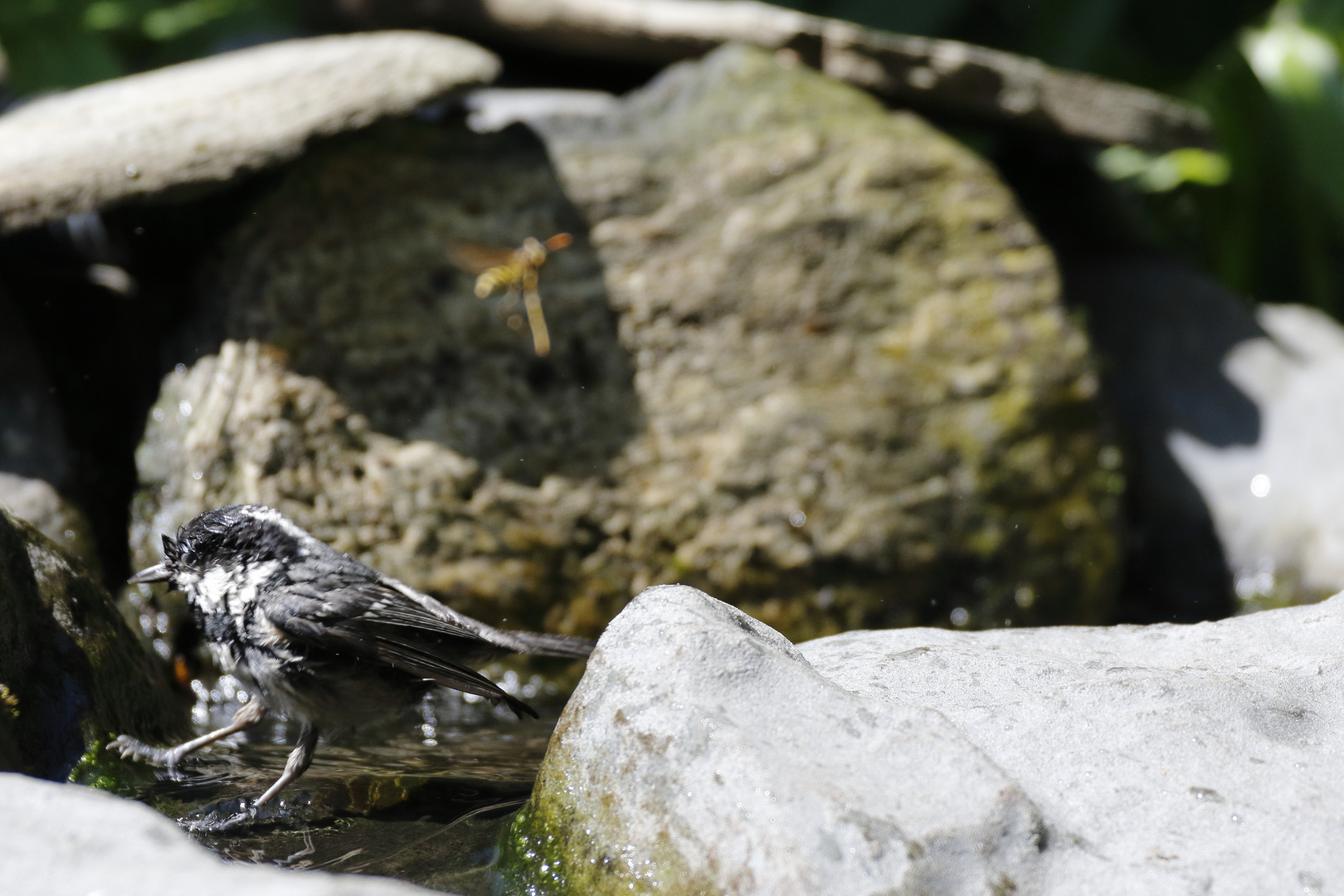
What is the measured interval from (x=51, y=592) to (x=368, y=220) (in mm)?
2261

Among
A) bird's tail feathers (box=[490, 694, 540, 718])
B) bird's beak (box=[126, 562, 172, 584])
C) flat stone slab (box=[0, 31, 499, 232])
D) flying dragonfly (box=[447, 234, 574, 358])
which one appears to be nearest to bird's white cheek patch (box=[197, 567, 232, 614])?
bird's beak (box=[126, 562, 172, 584])

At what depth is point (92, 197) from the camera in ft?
13.9

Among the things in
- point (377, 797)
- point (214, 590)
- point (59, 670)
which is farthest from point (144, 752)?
point (377, 797)

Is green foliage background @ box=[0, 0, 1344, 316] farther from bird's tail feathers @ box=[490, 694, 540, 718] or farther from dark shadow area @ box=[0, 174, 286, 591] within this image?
bird's tail feathers @ box=[490, 694, 540, 718]

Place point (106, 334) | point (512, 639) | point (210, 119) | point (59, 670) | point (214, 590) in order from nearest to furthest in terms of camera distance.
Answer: point (59, 670)
point (214, 590)
point (512, 639)
point (210, 119)
point (106, 334)

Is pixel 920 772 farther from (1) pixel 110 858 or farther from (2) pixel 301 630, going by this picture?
(2) pixel 301 630

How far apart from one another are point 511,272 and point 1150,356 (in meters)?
Result: 3.91

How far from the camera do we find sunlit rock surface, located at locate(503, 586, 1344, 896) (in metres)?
2.05

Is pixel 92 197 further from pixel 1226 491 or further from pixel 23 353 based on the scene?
pixel 1226 491

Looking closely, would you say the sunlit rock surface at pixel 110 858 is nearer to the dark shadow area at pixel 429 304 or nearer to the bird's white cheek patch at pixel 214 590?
the bird's white cheek patch at pixel 214 590

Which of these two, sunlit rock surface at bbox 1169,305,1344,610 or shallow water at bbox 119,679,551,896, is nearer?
shallow water at bbox 119,679,551,896

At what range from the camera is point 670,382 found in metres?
5.11

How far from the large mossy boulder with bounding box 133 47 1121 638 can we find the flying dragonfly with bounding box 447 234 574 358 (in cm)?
5

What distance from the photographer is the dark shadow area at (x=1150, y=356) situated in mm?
6184
